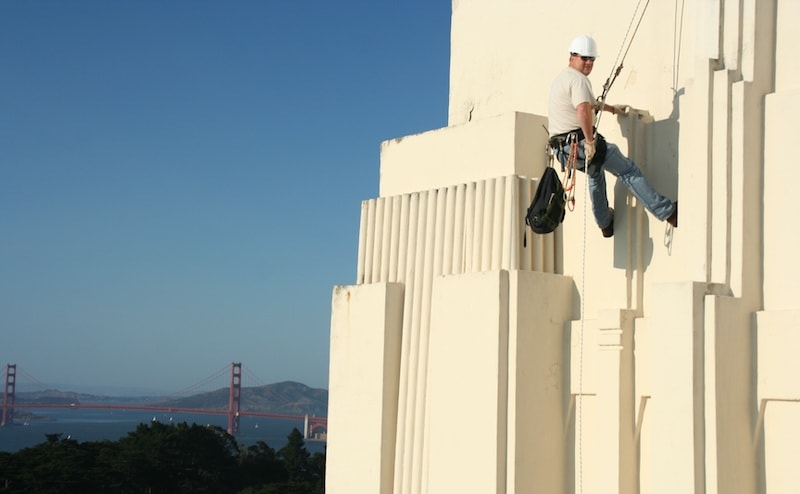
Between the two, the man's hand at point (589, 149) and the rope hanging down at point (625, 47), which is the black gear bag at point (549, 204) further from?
the rope hanging down at point (625, 47)

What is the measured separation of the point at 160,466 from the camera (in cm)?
3834

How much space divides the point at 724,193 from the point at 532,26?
3.10m

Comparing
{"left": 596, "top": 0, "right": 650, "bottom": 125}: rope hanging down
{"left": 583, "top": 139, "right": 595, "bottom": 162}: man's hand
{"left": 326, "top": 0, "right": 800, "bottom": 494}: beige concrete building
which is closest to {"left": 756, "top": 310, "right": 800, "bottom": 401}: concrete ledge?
{"left": 326, "top": 0, "right": 800, "bottom": 494}: beige concrete building

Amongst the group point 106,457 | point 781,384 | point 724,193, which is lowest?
point 106,457

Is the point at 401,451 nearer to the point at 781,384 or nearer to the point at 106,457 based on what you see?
the point at 781,384

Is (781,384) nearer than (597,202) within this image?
Yes

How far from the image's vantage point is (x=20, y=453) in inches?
1441

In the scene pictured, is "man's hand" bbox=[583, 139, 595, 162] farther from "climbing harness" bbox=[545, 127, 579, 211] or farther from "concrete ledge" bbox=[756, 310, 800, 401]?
"concrete ledge" bbox=[756, 310, 800, 401]

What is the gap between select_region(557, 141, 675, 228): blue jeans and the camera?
24.6ft

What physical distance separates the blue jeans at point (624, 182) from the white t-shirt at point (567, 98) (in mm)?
209

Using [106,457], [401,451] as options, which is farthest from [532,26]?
[106,457]

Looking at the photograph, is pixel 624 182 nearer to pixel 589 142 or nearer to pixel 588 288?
pixel 589 142

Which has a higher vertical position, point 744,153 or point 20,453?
point 744,153

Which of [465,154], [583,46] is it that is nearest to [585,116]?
[583,46]
